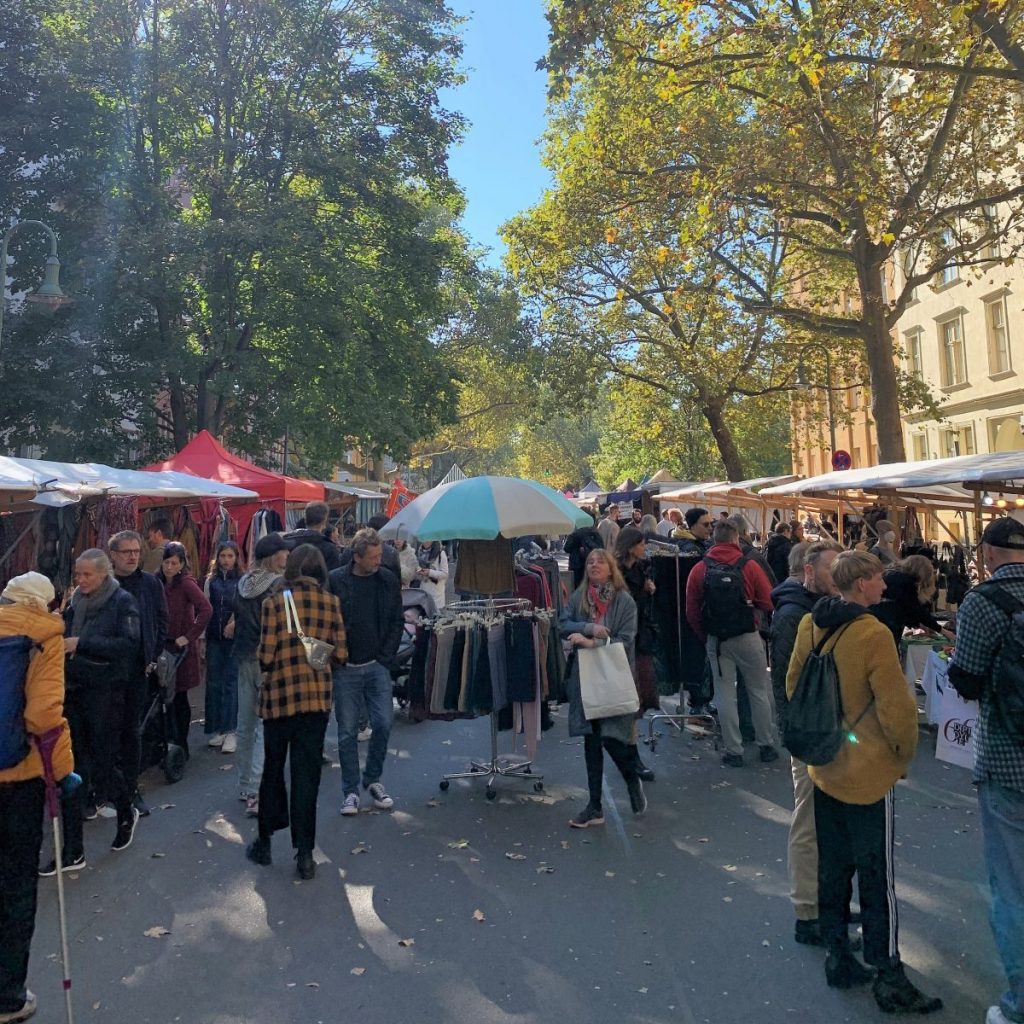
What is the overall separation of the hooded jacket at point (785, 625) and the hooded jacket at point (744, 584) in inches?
80.0

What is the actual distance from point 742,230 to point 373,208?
10364 millimetres

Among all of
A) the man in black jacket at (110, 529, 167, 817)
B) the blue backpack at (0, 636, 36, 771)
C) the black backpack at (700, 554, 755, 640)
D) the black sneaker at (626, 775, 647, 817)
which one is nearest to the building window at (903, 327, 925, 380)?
the black backpack at (700, 554, 755, 640)

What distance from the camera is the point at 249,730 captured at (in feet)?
21.1

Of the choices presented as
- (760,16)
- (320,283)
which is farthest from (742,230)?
(320,283)

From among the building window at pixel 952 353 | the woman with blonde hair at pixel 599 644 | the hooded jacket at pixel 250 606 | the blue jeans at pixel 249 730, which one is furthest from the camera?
the building window at pixel 952 353

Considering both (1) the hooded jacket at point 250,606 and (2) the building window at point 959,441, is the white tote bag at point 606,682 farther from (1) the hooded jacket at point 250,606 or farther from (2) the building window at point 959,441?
(2) the building window at point 959,441

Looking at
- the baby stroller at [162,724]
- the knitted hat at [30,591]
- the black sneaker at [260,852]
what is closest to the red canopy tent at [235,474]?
the baby stroller at [162,724]

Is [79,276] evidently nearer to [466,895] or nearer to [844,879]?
[466,895]

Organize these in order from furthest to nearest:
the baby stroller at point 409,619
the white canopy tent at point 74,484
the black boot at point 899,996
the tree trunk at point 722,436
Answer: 1. the tree trunk at point 722,436
2. the baby stroller at point 409,619
3. the white canopy tent at point 74,484
4. the black boot at point 899,996

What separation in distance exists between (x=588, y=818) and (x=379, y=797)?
5.00 feet

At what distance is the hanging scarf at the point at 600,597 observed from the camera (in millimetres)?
6137

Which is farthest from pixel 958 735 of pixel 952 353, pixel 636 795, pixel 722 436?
pixel 952 353

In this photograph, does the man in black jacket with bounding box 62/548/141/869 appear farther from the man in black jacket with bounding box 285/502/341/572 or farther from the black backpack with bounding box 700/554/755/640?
the black backpack with bounding box 700/554/755/640

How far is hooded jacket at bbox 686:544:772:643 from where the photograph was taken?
7.16 meters
